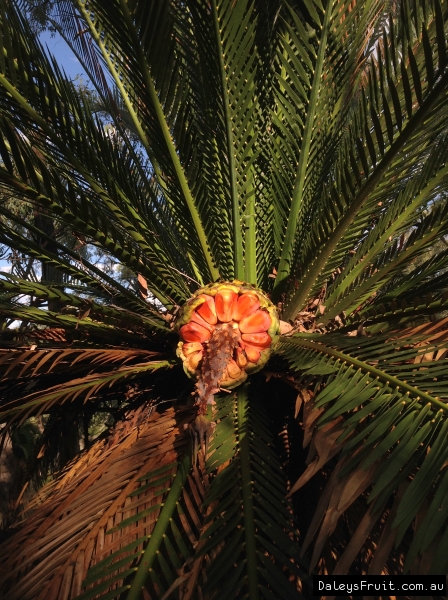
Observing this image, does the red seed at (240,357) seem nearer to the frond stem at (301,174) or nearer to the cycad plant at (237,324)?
the cycad plant at (237,324)

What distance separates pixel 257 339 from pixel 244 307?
129 millimetres

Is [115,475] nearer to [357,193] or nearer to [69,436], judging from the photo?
[357,193]

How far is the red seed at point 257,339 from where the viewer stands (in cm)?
185

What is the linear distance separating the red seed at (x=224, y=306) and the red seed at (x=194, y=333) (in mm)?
80

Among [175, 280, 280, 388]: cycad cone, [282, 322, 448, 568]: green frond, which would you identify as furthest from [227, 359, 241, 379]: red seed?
[282, 322, 448, 568]: green frond

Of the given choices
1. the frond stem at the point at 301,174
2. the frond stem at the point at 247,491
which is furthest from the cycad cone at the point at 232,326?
the frond stem at the point at 301,174

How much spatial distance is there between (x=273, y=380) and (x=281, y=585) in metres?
0.92

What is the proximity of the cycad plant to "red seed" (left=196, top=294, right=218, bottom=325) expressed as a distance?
0.01 metres

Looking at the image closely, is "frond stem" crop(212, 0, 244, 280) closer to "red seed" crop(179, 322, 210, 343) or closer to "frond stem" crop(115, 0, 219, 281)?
"frond stem" crop(115, 0, 219, 281)

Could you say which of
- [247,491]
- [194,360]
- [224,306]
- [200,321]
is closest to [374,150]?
[224,306]

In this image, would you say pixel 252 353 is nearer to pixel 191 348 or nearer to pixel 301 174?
pixel 191 348

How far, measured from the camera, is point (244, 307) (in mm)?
1873

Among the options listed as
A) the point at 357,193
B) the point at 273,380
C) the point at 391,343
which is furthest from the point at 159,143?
the point at 391,343

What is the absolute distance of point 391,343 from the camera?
1.56m
